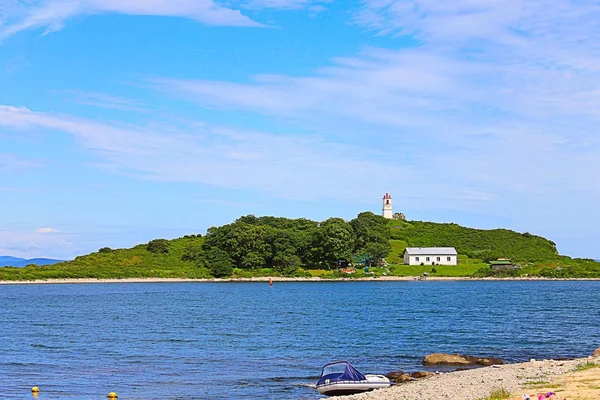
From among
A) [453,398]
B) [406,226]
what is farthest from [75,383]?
[406,226]

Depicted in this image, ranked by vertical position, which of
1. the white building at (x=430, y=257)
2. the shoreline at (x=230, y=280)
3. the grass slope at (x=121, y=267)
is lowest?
the shoreline at (x=230, y=280)

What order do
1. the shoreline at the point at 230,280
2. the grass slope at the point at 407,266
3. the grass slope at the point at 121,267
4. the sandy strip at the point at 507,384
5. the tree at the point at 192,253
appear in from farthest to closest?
the tree at the point at 192,253 → the grass slope at the point at 407,266 → the grass slope at the point at 121,267 → the shoreline at the point at 230,280 → the sandy strip at the point at 507,384

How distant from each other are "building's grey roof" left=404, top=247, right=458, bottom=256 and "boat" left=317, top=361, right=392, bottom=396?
444ft

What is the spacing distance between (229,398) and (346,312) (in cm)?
4620

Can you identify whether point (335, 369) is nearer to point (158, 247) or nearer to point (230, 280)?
point (230, 280)

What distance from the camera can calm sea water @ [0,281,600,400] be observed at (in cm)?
3284

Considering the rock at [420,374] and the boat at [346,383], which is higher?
the boat at [346,383]

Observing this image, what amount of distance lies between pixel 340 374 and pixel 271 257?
12480 cm

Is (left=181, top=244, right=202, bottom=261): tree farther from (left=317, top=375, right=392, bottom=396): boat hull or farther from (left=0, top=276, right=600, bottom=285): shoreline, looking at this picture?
(left=317, top=375, right=392, bottom=396): boat hull

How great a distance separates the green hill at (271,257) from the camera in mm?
147125

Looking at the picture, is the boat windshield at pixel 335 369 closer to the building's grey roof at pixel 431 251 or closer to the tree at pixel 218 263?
the tree at pixel 218 263

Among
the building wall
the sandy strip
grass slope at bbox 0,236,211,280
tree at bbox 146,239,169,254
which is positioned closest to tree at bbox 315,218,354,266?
the building wall

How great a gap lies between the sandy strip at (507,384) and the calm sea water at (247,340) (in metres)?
5.21

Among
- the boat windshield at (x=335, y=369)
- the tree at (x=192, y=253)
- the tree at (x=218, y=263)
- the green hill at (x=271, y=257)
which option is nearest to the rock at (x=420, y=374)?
the boat windshield at (x=335, y=369)
